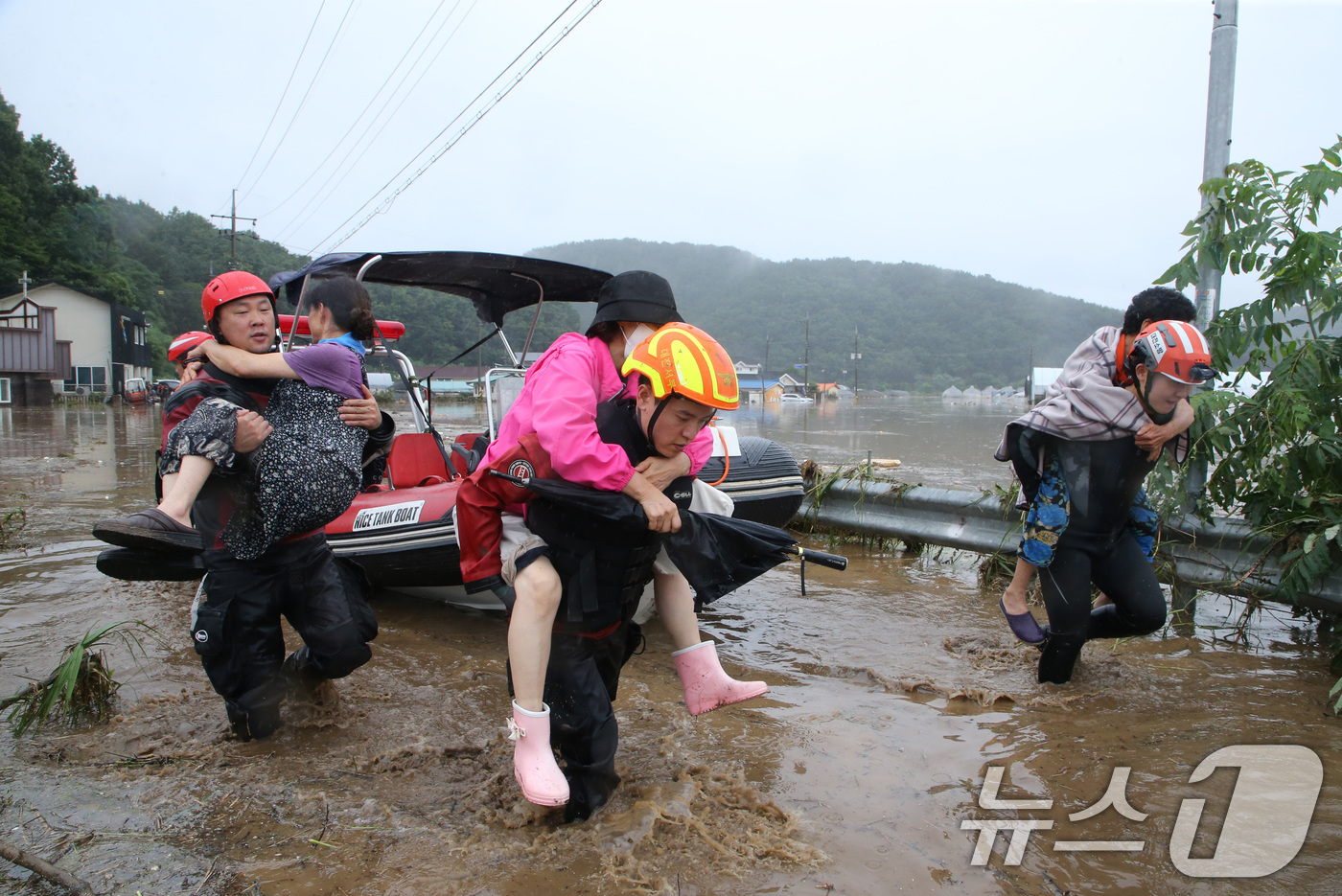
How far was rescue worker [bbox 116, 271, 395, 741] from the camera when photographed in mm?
3086

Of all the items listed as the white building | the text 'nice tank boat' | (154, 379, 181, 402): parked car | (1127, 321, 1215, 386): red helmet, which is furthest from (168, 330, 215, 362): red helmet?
the white building

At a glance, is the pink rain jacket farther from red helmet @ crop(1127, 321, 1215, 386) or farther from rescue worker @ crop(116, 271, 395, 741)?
red helmet @ crop(1127, 321, 1215, 386)

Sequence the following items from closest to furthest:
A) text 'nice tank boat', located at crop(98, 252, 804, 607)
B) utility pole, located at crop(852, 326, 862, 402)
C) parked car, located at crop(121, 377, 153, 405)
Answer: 1. text 'nice tank boat', located at crop(98, 252, 804, 607)
2. parked car, located at crop(121, 377, 153, 405)
3. utility pole, located at crop(852, 326, 862, 402)

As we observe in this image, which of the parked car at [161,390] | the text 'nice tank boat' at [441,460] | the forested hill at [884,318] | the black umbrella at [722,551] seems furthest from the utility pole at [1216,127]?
the forested hill at [884,318]

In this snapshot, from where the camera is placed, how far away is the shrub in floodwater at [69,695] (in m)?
3.24

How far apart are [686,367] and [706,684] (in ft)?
3.56

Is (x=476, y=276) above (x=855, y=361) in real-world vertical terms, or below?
below

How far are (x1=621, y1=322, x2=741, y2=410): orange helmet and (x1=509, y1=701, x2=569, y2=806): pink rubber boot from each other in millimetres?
987

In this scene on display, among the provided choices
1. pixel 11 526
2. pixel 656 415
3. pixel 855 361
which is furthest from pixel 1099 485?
pixel 855 361

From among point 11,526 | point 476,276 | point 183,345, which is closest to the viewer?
point 183,345

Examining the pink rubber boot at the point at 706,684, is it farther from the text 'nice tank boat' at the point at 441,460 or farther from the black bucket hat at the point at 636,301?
the text 'nice tank boat' at the point at 441,460

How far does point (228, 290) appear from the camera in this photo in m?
3.08

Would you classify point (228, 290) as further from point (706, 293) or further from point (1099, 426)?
point (706, 293)

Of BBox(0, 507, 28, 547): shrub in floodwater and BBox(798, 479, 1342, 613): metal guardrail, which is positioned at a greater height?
BBox(798, 479, 1342, 613): metal guardrail
